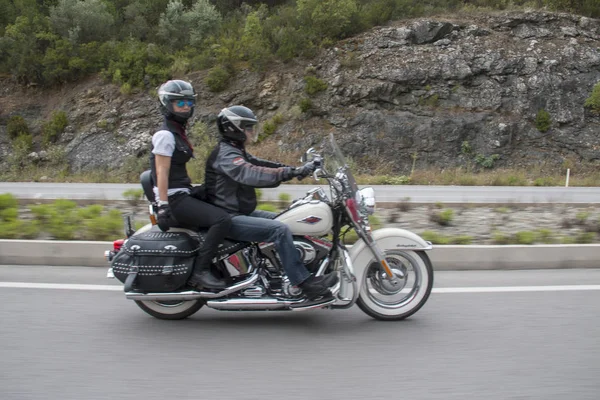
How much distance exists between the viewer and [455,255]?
696 cm

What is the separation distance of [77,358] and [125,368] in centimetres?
41

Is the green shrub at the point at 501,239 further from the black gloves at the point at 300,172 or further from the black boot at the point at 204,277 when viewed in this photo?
the black boot at the point at 204,277

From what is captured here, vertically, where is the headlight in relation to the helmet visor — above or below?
below

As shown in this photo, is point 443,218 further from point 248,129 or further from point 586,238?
point 248,129

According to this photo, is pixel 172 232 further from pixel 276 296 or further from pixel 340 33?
pixel 340 33

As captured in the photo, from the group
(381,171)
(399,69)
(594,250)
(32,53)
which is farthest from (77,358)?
(32,53)

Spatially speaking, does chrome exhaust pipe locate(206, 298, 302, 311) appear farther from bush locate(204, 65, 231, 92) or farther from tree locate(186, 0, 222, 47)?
tree locate(186, 0, 222, 47)

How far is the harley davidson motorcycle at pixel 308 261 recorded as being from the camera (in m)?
4.87

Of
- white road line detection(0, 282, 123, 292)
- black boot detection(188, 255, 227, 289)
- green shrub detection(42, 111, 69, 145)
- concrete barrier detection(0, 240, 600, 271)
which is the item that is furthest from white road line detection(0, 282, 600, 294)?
green shrub detection(42, 111, 69, 145)

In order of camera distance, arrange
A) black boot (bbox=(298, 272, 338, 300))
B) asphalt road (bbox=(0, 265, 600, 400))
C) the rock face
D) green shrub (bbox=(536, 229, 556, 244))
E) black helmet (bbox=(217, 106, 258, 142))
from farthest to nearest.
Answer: the rock face → green shrub (bbox=(536, 229, 556, 244)) → black helmet (bbox=(217, 106, 258, 142)) → black boot (bbox=(298, 272, 338, 300)) → asphalt road (bbox=(0, 265, 600, 400))

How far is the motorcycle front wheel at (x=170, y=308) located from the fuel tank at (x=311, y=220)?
1.04 metres

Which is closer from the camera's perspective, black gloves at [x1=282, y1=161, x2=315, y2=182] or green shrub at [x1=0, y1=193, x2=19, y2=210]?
black gloves at [x1=282, y1=161, x2=315, y2=182]

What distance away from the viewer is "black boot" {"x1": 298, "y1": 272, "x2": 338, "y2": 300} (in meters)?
4.76

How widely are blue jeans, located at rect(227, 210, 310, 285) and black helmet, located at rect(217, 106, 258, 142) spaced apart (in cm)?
66
